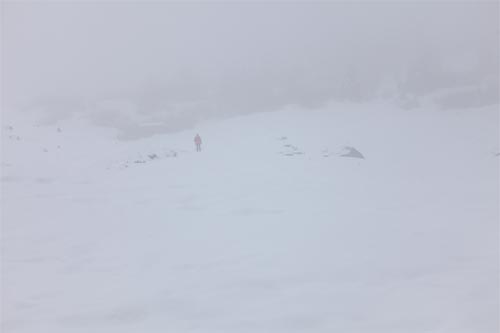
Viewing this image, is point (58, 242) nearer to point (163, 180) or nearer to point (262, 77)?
point (163, 180)

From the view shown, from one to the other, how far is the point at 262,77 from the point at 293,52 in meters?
9.24

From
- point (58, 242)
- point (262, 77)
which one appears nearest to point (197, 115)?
point (262, 77)

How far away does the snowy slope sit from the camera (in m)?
3.98

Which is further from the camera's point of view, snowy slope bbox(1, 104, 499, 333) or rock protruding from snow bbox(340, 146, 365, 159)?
rock protruding from snow bbox(340, 146, 365, 159)

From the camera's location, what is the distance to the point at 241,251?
19.2 ft

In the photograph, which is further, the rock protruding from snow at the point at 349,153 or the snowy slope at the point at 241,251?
the rock protruding from snow at the point at 349,153

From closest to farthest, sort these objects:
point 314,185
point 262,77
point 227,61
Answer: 1. point 314,185
2. point 262,77
3. point 227,61

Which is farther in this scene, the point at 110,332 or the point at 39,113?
the point at 39,113

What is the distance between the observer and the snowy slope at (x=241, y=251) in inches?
157

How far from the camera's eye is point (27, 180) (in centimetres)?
1166

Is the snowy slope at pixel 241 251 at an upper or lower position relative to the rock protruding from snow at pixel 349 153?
lower

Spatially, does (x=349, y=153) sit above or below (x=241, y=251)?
above

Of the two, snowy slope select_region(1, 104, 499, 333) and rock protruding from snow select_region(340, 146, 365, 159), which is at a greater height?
rock protruding from snow select_region(340, 146, 365, 159)

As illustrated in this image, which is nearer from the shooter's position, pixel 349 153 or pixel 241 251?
pixel 241 251
